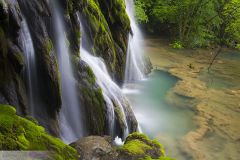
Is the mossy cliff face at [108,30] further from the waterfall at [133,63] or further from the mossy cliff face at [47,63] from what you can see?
the waterfall at [133,63]

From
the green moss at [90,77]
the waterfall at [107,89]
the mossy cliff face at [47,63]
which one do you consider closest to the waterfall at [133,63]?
the mossy cliff face at [47,63]

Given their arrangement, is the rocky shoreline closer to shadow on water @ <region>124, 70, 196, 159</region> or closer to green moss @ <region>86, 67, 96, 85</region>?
shadow on water @ <region>124, 70, 196, 159</region>

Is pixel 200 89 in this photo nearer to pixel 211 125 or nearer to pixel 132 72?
pixel 132 72

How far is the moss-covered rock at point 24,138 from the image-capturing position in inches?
193

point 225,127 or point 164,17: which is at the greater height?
point 164,17

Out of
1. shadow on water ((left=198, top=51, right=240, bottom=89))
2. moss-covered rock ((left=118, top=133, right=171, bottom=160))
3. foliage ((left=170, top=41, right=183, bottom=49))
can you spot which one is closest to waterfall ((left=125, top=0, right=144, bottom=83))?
shadow on water ((left=198, top=51, right=240, bottom=89))

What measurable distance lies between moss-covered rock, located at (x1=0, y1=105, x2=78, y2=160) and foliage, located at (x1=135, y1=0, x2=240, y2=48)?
1004 inches

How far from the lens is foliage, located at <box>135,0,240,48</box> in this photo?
31391 millimetres

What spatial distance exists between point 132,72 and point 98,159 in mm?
13331

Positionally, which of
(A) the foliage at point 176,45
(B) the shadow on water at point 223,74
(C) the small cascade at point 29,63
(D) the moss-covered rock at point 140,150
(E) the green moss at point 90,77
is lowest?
(B) the shadow on water at point 223,74

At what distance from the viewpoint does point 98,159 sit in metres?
5.91

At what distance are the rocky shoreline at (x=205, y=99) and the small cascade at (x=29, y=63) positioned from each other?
225 inches

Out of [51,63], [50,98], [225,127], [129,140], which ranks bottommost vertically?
[225,127]

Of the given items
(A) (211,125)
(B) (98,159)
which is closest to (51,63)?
(B) (98,159)
